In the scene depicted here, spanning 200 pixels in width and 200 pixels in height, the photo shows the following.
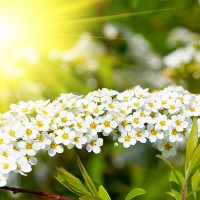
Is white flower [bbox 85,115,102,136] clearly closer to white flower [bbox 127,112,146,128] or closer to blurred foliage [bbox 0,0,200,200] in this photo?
white flower [bbox 127,112,146,128]

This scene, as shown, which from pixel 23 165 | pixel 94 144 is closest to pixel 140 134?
pixel 94 144

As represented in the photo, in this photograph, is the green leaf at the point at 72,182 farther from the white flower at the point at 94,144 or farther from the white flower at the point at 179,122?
the white flower at the point at 179,122

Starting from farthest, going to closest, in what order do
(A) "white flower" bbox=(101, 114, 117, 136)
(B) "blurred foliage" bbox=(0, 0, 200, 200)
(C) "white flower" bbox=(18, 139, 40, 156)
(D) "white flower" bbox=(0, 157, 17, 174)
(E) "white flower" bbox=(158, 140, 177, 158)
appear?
(B) "blurred foliage" bbox=(0, 0, 200, 200), (E) "white flower" bbox=(158, 140, 177, 158), (A) "white flower" bbox=(101, 114, 117, 136), (C) "white flower" bbox=(18, 139, 40, 156), (D) "white flower" bbox=(0, 157, 17, 174)

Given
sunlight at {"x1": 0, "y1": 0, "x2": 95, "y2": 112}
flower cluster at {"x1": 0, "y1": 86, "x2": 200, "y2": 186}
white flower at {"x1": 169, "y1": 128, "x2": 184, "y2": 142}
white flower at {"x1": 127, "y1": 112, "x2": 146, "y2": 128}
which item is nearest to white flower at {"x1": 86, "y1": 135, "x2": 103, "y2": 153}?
flower cluster at {"x1": 0, "y1": 86, "x2": 200, "y2": 186}

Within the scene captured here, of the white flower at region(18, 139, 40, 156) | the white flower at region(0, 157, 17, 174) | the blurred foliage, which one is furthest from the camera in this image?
the blurred foliage

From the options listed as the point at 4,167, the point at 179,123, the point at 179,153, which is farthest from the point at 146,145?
the point at 4,167

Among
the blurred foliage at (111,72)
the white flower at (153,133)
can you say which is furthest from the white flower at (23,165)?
the blurred foliage at (111,72)
